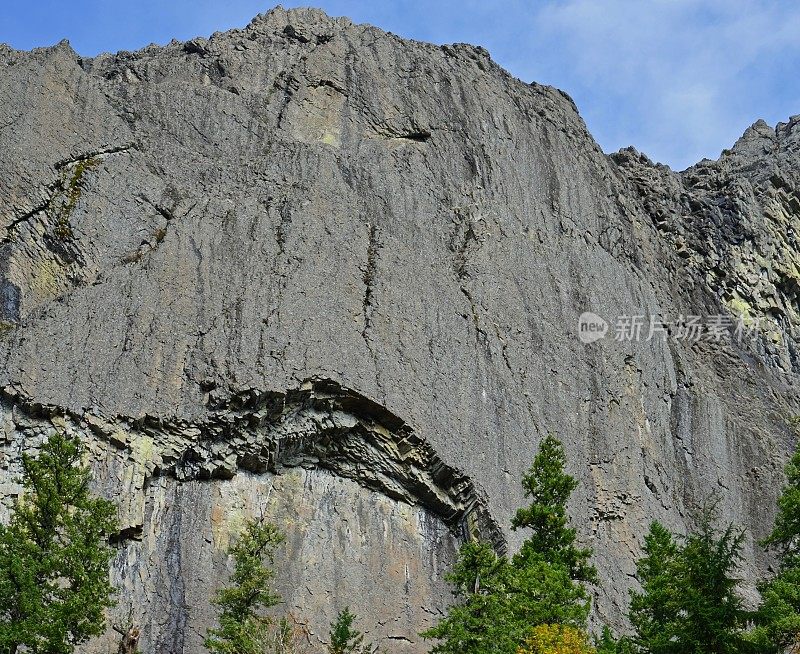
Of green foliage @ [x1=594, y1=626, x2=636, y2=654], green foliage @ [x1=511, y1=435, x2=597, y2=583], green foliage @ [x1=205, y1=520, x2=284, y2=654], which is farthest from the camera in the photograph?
green foliage @ [x1=511, y1=435, x2=597, y2=583]

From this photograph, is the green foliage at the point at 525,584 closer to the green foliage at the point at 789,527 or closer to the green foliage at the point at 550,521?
the green foliage at the point at 550,521

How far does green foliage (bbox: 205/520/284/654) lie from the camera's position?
30.5 m

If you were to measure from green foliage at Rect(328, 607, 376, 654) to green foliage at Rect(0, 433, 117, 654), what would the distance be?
21.8ft

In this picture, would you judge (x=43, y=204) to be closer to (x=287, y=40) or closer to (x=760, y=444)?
(x=287, y=40)

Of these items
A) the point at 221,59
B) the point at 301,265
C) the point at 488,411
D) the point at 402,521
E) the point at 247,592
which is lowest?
the point at 247,592

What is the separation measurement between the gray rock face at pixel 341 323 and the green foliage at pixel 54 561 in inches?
182

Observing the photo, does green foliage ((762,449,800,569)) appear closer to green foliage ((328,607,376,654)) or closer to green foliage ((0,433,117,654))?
green foliage ((328,607,376,654))

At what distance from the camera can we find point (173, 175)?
45.4m

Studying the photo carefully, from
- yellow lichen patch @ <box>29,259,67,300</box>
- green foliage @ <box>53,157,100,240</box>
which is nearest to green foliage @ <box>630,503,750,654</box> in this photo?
yellow lichen patch @ <box>29,259,67,300</box>

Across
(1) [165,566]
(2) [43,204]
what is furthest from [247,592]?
(2) [43,204]

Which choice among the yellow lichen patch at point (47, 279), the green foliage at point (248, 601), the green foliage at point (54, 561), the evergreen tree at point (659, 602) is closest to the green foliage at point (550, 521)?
the evergreen tree at point (659, 602)

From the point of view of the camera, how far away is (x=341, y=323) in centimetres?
4144

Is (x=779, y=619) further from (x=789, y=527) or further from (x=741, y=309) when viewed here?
(x=741, y=309)

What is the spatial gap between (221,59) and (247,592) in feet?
89.9
